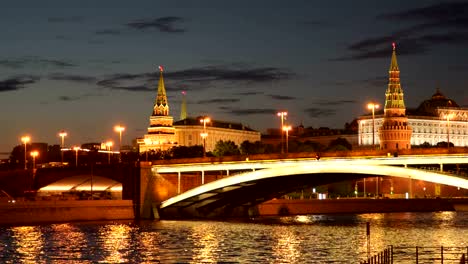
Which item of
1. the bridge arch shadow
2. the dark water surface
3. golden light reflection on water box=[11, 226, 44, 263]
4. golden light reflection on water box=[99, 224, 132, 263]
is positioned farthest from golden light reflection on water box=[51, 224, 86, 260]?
the bridge arch shadow

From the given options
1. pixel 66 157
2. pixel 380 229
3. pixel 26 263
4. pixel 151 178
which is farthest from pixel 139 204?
pixel 66 157

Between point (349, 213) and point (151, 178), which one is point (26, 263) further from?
point (349, 213)

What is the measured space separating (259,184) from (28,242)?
1075 inches

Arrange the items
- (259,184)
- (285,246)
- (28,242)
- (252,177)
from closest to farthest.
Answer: (285,246)
(28,242)
(252,177)
(259,184)

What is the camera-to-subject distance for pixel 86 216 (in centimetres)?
9088

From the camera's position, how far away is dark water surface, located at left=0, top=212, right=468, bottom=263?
55.6m

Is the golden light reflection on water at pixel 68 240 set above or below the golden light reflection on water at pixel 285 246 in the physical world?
above

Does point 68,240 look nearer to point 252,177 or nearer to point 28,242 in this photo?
point 28,242

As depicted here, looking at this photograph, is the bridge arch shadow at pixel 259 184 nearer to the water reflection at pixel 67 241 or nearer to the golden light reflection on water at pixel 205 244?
the golden light reflection on water at pixel 205 244

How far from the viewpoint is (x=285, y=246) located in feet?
205

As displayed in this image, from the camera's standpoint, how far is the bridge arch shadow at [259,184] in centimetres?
7252

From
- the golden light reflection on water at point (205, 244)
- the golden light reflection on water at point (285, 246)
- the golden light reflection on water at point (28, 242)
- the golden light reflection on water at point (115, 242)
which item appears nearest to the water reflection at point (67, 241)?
the golden light reflection on water at point (28, 242)

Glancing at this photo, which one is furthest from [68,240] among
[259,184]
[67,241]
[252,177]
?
[259,184]

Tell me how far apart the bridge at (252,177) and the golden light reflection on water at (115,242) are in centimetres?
996
